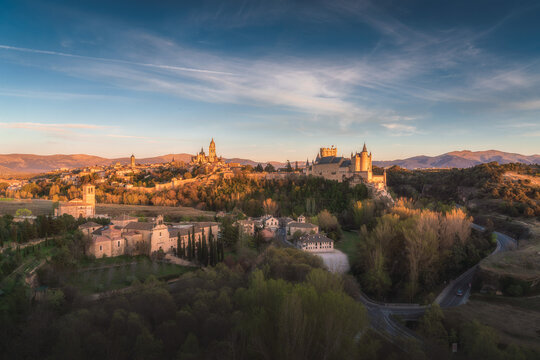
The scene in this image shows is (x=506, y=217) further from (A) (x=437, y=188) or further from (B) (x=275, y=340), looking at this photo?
(B) (x=275, y=340)

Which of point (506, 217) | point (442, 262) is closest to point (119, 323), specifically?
point (442, 262)

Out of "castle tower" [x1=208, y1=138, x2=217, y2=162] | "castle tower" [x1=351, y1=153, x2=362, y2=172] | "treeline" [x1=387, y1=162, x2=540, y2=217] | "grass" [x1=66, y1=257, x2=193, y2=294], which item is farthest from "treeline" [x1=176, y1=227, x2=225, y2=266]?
"castle tower" [x1=208, y1=138, x2=217, y2=162]

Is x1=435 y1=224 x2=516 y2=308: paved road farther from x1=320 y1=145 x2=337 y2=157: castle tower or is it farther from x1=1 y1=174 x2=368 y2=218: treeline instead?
x1=320 y1=145 x2=337 y2=157: castle tower

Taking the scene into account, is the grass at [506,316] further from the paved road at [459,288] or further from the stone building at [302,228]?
the stone building at [302,228]

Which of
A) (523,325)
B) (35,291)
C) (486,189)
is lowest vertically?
(523,325)

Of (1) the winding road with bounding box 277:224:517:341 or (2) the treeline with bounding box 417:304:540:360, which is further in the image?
(1) the winding road with bounding box 277:224:517:341

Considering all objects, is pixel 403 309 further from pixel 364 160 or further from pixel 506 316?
pixel 364 160
